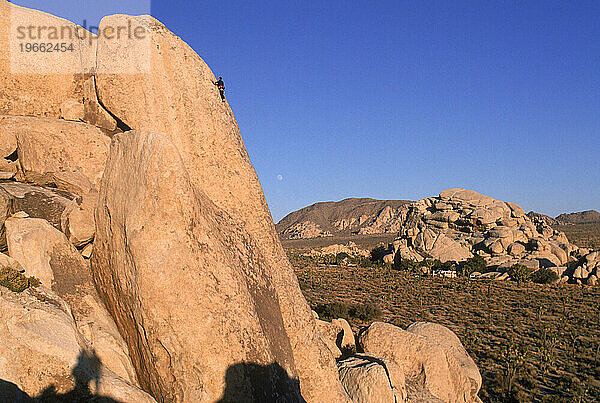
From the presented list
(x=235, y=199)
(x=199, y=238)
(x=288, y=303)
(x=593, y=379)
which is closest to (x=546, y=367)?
(x=593, y=379)

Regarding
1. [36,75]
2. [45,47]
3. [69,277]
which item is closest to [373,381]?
[69,277]

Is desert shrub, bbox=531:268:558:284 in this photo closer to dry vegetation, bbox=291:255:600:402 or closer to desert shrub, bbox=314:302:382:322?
dry vegetation, bbox=291:255:600:402

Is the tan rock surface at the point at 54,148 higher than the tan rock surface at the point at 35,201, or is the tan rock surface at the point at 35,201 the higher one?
the tan rock surface at the point at 54,148

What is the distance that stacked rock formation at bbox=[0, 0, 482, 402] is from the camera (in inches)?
252

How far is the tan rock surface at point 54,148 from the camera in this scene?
29.7 feet

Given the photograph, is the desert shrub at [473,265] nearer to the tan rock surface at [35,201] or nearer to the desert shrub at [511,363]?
the desert shrub at [511,363]

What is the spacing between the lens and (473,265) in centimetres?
5225

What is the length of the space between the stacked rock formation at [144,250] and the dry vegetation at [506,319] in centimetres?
1214

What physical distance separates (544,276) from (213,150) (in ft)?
156

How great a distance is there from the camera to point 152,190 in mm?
6652

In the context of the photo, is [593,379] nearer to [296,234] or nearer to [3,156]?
[3,156]

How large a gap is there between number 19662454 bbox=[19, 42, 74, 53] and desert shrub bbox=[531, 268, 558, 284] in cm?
4913

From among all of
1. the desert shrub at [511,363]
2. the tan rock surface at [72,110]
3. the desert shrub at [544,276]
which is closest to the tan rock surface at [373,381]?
the tan rock surface at [72,110]

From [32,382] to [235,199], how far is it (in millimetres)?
4775
